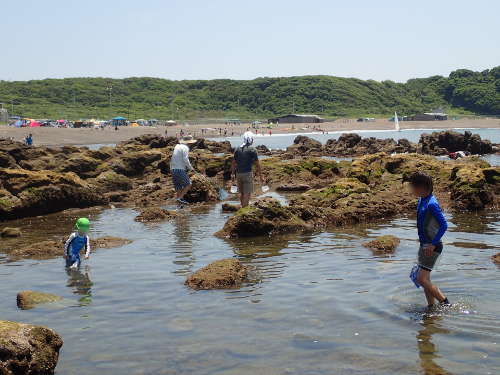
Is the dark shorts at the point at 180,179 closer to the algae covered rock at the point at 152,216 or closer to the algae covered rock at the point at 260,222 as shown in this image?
the algae covered rock at the point at 152,216

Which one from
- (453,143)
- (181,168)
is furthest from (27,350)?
(453,143)

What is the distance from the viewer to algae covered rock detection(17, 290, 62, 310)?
7812 millimetres

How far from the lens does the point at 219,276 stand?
8.77 meters

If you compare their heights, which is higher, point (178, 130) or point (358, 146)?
point (178, 130)

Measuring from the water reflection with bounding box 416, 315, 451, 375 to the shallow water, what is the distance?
0.06 ft

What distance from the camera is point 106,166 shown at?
86.9 ft

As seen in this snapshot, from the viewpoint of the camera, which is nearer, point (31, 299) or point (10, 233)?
point (31, 299)

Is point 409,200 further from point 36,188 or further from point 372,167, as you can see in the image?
point 36,188

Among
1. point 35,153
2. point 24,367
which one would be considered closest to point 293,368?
point 24,367

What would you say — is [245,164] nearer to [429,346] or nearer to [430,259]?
[430,259]

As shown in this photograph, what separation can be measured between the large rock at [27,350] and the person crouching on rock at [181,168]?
38.2 feet

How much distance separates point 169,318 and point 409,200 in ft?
35.3

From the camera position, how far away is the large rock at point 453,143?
46.4 metres

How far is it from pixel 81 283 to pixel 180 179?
874 centimetres
